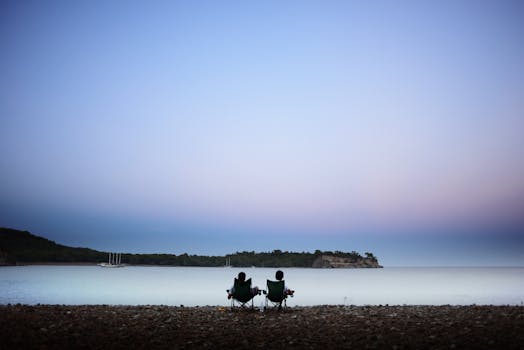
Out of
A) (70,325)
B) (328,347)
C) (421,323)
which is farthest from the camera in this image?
(421,323)

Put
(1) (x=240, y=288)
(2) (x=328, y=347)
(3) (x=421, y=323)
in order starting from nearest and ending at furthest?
(2) (x=328, y=347), (3) (x=421, y=323), (1) (x=240, y=288)

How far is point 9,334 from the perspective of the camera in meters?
9.46

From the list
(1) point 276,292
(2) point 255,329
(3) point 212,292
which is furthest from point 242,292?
(3) point 212,292

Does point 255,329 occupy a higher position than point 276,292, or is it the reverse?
point 276,292

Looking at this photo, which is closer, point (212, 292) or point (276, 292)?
point (276, 292)

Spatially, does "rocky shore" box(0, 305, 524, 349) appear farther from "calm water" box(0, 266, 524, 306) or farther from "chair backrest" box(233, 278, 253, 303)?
"calm water" box(0, 266, 524, 306)

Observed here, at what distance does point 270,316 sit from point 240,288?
1.72 meters

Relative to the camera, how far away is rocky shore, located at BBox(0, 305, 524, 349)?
29.8 feet

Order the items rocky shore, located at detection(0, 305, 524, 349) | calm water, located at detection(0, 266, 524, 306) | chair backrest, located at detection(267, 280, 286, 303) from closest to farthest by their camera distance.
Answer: rocky shore, located at detection(0, 305, 524, 349) < chair backrest, located at detection(267, 280, 286, 303) < calm water, located at detection(0, 266, 524, 306)

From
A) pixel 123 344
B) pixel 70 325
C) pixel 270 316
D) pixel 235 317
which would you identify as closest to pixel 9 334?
pixel 70 325

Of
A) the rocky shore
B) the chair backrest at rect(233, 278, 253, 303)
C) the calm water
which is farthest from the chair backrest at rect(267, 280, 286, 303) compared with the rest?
the calm water

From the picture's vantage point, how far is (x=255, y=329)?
11.1 metres

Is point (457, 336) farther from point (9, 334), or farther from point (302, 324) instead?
point (9, 334)

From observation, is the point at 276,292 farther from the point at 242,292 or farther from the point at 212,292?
the point at 212,292
